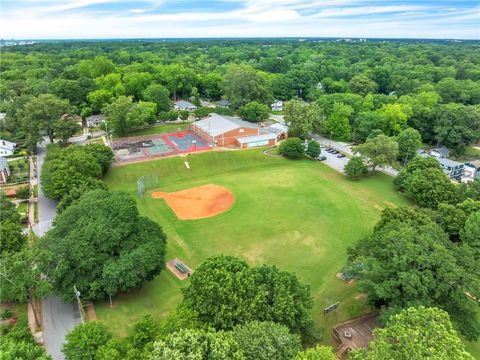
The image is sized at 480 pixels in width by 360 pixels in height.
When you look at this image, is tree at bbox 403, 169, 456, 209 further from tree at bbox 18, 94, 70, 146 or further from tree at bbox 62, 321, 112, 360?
tree at bbox 18, 94, 70, 146

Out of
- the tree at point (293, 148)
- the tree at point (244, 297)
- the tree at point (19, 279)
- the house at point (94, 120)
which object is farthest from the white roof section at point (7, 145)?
the tree at point (244, 297)

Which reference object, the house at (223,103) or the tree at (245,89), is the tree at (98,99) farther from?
the house at (223,103)

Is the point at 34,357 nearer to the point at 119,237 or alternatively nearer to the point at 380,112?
the point at 119,237

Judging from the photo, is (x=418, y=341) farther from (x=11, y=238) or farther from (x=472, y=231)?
(x=11, y=238)

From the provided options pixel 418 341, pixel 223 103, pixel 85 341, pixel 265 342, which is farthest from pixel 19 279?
pixel 223 103

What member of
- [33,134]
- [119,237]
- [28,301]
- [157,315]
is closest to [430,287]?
[157,315]
